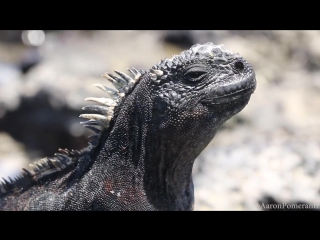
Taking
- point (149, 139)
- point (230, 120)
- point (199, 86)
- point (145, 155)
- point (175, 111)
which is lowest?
point (230, 120)

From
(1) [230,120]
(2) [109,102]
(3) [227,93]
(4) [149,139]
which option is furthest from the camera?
(1) [230,120]

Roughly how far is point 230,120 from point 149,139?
4746 mm

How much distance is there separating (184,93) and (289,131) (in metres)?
4.72

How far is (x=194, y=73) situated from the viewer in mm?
3670

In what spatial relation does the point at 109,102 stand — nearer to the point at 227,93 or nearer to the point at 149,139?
the point at 149,139

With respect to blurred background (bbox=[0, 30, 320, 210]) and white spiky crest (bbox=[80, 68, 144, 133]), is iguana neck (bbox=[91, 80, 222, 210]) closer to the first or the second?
white spiky crest (bbox=[80, 68, 144, 133])

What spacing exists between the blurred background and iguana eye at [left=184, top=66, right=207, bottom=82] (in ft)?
6.33

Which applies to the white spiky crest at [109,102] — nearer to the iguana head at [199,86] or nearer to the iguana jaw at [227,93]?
the iguana head at [199,86]

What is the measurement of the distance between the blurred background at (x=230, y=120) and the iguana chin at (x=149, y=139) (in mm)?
A: 1526

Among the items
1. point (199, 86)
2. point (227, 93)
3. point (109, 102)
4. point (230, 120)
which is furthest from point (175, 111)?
point (230, 120)

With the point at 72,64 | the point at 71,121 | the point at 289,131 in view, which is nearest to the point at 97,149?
the point at 289,131

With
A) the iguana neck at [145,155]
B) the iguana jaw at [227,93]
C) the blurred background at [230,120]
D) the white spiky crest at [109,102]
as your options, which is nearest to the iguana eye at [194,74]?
the iguana jaw at [227,93]

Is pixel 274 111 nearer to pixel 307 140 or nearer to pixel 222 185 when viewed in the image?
pixel 307 140

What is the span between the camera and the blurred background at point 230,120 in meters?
5.66
